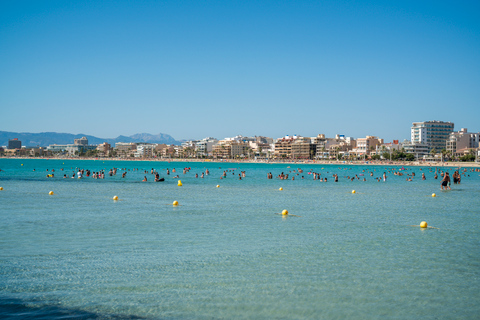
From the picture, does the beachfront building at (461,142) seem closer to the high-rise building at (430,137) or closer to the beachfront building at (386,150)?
the high-rise building at (430,137)

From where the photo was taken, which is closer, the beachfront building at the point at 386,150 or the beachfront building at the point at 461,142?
the beachfront building at the point at 386,150

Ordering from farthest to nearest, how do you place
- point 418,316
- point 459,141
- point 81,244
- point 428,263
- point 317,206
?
point 459,141 → point 317,206 → point 81,244 → point 428,263 → point 418,316

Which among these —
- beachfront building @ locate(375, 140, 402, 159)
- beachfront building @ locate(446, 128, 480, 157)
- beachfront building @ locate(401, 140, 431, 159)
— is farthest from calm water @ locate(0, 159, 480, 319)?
beachfront building @ locate(446, 128, 480, 157)

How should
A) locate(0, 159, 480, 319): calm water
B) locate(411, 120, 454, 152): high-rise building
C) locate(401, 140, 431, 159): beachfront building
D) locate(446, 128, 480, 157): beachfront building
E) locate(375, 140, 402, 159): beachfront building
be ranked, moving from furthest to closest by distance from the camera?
locate(411, 120, 454, 152): high-rise building → locate(446, 128, 480, 157): beachfront building → locate(401, 140, 431, 159): beachfront building → locate(375, 140, 402, 159): beachfront building → locate(0, 159, 480, 319): calm water

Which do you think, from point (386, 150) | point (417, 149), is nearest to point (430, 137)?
point (417, 149)

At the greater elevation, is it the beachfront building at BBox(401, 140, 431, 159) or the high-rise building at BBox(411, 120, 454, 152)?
the high-rise building at BBox(411, 120, 454, 152)

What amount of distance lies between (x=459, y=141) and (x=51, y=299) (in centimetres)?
20032

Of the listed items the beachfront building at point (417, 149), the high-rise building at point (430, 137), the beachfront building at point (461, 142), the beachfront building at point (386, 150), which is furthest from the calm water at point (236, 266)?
the high-rise building at point (430, 137)

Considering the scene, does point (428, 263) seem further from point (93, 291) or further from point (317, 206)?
point (317, 206)

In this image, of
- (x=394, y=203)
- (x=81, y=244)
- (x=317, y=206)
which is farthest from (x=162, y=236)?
(x=394, y=203)

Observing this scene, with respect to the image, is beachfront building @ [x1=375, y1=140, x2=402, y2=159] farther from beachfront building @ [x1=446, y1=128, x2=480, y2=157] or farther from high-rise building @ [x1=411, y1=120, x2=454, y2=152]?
beachfront building @ [x1=446, y1=128, x2=480, y2=157]

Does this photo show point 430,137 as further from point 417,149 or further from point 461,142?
point 417,149

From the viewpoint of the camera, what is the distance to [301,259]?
1406cm

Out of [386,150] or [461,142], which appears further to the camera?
[386,150]
